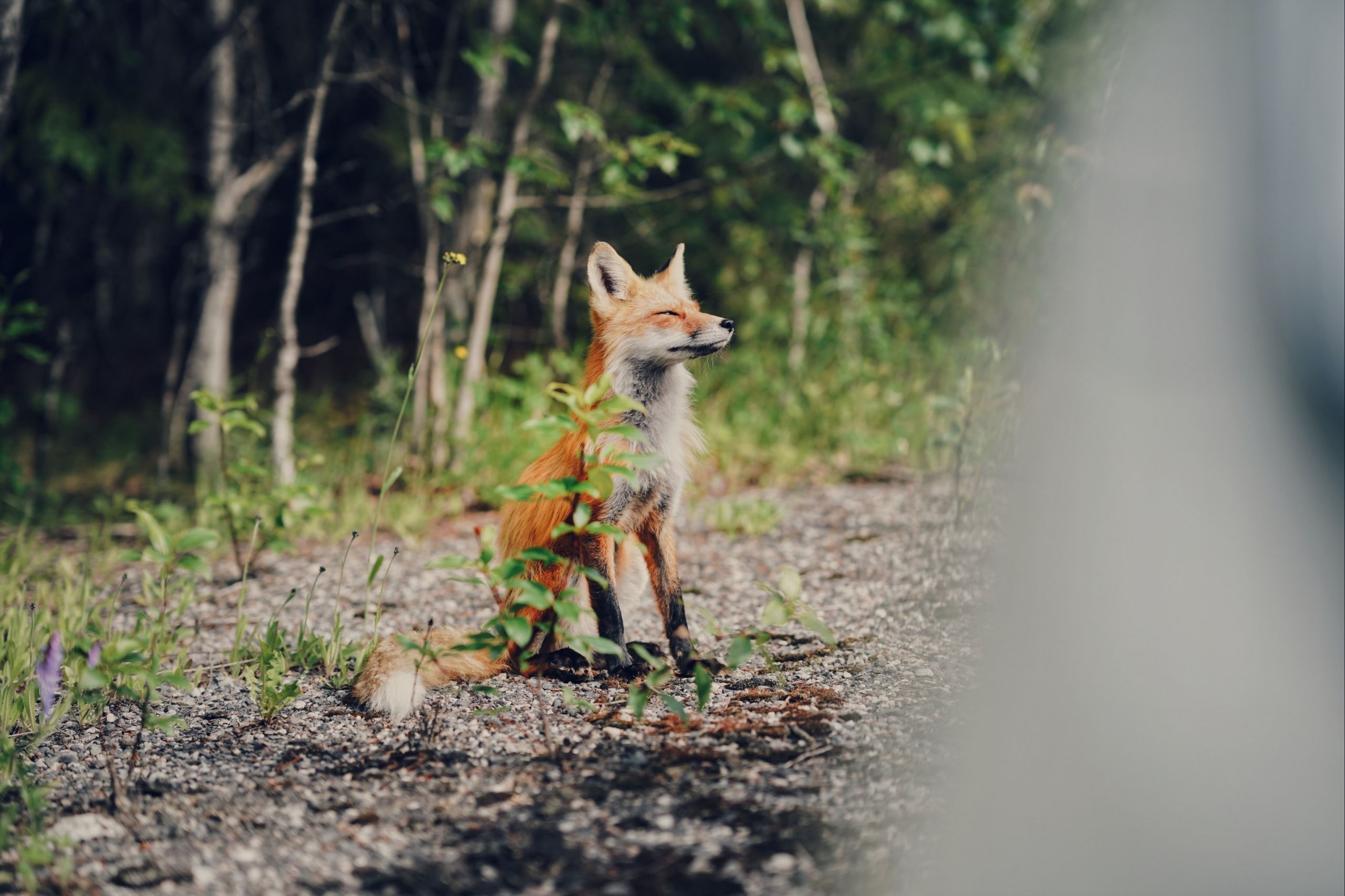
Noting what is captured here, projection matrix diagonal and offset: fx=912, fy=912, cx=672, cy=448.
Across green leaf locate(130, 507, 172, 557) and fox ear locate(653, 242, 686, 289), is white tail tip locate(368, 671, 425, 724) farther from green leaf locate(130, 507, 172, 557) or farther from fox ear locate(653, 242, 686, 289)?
fox ear locate(653, 242, 686, 289)

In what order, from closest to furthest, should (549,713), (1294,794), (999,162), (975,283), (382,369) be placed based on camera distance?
(1294,794), (549,713), (382,369), (999,162), (975,283)

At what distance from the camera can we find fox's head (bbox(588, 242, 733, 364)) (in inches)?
104

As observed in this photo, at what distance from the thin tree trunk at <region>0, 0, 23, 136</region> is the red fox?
9.95 feet

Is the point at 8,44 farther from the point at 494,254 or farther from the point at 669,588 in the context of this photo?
the point at 669,588

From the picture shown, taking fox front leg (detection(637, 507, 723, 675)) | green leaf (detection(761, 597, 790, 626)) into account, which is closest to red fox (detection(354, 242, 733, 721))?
fox front leg (detection(637, 507, 723, 675))

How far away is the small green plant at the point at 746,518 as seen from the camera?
441 centimetres

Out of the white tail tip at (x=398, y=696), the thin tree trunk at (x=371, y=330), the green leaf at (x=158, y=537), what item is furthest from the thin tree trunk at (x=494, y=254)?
the green leaf at (x=158, y=537)

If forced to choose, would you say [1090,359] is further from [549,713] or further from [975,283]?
[975,283]

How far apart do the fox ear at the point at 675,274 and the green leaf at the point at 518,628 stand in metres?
1.25

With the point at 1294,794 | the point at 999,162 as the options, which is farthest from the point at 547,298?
the point at 1294,794

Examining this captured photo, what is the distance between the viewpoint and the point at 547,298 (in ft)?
21.5

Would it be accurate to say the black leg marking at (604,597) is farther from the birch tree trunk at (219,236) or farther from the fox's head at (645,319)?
the birch tree trunk at (219,236)

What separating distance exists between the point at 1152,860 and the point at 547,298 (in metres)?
5.58

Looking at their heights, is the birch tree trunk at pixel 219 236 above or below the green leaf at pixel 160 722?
above
